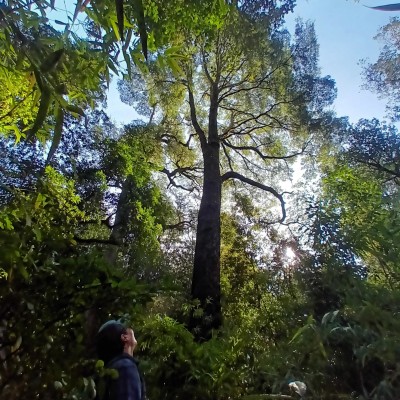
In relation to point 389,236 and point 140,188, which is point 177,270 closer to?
point 140,188

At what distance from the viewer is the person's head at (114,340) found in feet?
6.07

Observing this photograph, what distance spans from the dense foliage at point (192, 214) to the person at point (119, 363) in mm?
76

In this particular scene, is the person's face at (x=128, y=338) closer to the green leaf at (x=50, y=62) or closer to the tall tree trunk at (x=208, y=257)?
the green leaf at (x=50, y=62)

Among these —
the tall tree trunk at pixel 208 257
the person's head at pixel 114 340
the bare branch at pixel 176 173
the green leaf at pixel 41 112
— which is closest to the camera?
the green leaf at pixel 41 112

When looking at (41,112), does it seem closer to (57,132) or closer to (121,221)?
(57,132)

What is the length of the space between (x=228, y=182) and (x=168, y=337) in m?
7.24

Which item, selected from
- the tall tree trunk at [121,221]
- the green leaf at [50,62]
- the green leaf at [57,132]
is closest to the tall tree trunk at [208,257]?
the tall tree trunk at [121,221]

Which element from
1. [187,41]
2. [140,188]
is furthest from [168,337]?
[187,41]

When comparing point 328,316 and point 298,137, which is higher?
point 298,137

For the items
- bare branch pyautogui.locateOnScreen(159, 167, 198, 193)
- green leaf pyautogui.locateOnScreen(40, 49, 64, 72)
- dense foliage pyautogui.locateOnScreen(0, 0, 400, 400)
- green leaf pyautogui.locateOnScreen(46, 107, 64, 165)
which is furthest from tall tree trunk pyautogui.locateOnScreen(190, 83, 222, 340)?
green leaf pyautogui.locateOnScreen(40, 49, 64, 72)

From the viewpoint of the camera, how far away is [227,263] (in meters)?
9.66

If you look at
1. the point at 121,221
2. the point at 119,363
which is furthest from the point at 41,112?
the point at 121,221

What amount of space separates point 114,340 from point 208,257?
380 cm

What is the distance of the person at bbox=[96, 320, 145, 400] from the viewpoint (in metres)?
1.62
